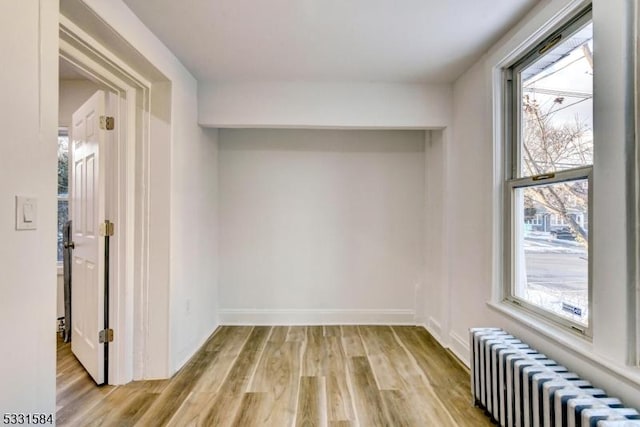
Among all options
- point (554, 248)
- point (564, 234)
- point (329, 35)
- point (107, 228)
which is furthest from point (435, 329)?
point (107, 228)

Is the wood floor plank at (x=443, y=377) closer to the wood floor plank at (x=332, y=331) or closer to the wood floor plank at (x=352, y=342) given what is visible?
Answer: the wood floor plank at (x=352, y=342)

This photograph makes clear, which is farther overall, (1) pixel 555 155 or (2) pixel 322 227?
(2) pixel 322 227

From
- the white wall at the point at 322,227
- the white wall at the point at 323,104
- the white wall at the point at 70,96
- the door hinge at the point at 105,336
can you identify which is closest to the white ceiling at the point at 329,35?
the white wall at the point at 323,104

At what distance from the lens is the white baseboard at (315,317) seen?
3.79 meters

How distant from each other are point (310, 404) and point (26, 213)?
6.11 feet

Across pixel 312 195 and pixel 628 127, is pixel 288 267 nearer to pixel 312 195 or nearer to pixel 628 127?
pixel 312 195

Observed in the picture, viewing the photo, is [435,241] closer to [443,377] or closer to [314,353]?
[443,377]

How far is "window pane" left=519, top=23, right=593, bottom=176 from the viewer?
1703mm

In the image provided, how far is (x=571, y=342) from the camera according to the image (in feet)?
5.41

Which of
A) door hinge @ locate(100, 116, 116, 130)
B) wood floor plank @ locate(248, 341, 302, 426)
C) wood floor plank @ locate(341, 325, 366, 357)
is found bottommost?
wood floor plank @ locate(341, 325, 366, 357)

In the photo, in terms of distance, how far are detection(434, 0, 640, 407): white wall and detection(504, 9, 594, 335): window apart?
0.34 feet

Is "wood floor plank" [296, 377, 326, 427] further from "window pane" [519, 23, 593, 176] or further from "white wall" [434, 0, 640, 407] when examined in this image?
"window pane" [519, 23, 593, 176]

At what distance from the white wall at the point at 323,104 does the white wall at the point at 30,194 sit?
174cm

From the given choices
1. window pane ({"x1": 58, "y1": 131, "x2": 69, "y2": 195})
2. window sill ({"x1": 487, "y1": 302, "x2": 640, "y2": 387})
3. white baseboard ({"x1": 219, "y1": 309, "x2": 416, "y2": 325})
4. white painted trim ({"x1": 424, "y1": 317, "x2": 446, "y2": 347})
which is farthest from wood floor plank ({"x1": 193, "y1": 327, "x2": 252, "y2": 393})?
window pane ({"x1": 58, "y1": 131, "x2": 69, "y2": 195})
